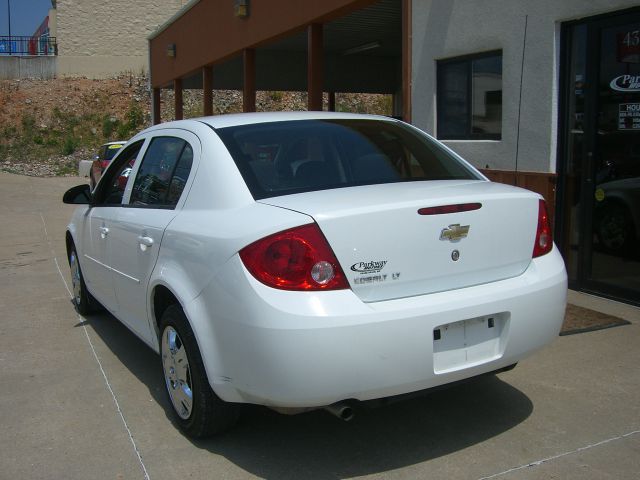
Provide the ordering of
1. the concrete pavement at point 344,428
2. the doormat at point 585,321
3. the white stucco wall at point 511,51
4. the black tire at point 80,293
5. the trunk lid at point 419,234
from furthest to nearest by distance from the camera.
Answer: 1. the white stucco wall at point 511,51
2. the black tire at point 80,293
3. the doormat at point 585,321
4. the concrete pavement at point 344,428
5. the trunk lid at point 419,234

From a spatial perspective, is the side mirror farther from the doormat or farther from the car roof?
the doormat

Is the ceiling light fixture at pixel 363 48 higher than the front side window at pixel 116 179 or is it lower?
higher

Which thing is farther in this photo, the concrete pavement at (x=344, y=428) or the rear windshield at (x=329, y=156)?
the rear windshield at (x=329, y=156)

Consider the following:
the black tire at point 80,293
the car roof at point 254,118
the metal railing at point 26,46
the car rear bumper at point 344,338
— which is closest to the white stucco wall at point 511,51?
the car roof at point 254,118

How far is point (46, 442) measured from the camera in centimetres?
376

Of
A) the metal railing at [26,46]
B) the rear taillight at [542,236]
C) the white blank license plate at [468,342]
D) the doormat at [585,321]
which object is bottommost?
the doormat at [585,321]

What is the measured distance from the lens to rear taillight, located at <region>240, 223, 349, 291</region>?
297 centimetres

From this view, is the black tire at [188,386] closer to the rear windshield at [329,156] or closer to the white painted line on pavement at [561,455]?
the rear windshield at [329,156]

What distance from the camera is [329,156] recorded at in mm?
3922

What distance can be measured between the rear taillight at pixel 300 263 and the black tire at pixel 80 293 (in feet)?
11.7

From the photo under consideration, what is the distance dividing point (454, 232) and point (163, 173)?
1.97m

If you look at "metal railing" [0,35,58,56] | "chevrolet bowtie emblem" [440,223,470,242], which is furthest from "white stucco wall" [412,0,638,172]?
"metal railing" [0,35,58,56]

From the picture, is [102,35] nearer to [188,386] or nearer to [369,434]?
[188,386]

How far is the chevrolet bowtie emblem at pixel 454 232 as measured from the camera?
3.22 m
